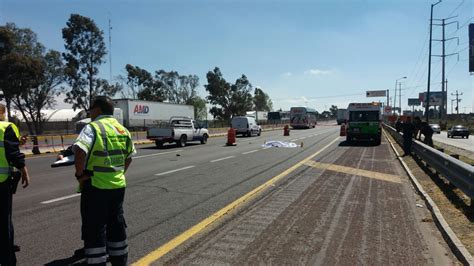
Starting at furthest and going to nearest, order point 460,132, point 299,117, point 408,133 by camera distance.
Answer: point 299,117 → point 460,132 → point 408,133

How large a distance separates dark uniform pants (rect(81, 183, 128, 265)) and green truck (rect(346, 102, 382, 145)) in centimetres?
2702

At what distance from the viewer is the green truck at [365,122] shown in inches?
1166

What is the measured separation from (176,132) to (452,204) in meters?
20.3

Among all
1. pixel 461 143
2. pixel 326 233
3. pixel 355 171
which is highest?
pixel 326 233

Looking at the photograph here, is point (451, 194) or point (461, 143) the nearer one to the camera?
point (451, 194)

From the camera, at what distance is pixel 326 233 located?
6.61 metres

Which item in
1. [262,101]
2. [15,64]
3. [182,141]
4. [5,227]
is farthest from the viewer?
[262,101]

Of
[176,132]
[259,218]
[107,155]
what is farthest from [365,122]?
[107,155]

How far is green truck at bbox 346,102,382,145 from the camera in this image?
29625mm

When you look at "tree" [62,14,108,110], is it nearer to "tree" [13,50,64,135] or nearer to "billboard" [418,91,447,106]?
"tree" [13,50,64,135]

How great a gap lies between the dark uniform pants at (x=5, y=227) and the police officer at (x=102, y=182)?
94 cm

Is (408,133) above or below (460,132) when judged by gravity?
above

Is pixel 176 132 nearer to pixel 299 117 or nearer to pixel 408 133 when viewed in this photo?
pixel 408 133

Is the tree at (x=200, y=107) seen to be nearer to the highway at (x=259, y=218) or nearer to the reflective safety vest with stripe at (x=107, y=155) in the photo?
the highway at (x=259, y=218)
